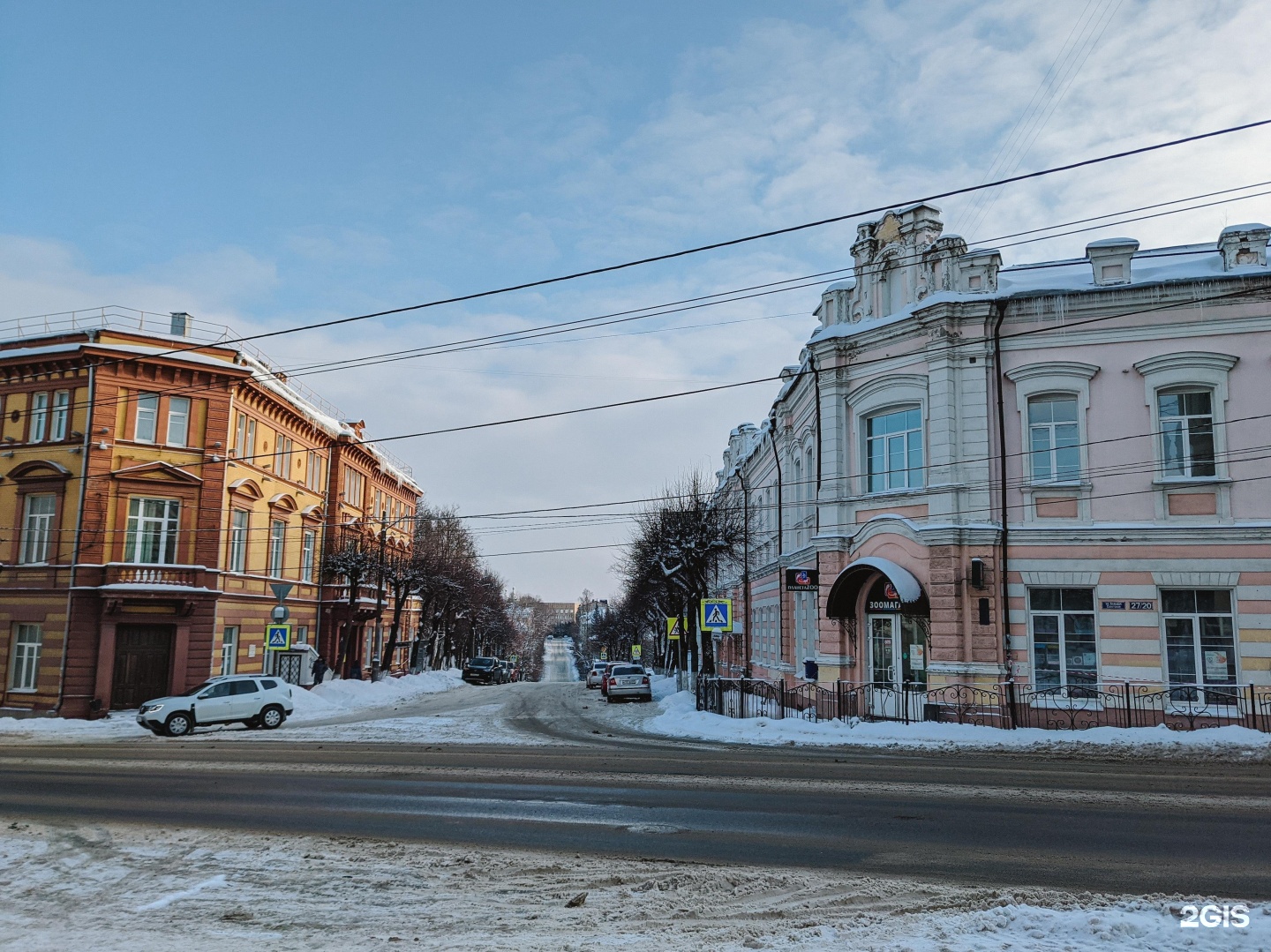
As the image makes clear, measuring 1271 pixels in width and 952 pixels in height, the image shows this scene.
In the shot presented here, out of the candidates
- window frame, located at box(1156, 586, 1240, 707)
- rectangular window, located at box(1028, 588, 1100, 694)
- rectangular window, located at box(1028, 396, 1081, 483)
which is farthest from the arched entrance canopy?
window frame, located at box(1156, 586, 1240, 707)

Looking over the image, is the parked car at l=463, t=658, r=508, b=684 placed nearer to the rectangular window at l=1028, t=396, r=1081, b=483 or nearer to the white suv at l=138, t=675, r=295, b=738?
the white suv at l=138, t=675, r=295, b=738

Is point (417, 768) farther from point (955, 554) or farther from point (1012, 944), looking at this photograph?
point (955, 554)

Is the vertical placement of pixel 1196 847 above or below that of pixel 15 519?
below

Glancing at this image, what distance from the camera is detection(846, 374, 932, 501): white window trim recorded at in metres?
23.3

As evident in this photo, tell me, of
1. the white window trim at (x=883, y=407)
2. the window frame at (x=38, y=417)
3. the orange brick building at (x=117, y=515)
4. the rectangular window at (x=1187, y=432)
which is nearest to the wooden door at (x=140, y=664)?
the orange brick building at (x=117, y=515)

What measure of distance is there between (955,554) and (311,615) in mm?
31704

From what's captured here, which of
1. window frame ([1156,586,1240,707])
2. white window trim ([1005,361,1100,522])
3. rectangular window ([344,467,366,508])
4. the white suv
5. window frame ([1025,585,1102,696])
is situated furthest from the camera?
rectangular window ([344,467,366,508])

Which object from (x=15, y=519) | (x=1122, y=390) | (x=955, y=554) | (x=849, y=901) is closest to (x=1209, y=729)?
(x=955, y=554)

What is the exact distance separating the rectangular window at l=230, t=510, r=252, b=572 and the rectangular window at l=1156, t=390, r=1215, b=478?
2982cm

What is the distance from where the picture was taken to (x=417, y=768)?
1506cm

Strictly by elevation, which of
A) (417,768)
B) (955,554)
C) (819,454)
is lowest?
(417,768)

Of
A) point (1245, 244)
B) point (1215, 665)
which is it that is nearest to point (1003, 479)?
point (1215, 665)

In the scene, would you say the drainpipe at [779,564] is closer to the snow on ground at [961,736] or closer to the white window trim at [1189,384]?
the snow on ground at [961,736]

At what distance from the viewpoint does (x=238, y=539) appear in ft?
113
